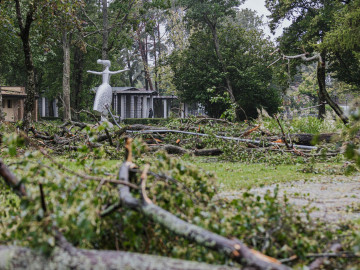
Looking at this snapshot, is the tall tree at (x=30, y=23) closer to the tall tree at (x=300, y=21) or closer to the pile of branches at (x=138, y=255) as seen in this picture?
the pile of branches at (x=138, y=255)

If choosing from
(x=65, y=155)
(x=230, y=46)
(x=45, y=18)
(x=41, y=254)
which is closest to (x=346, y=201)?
(x=41, y=254)

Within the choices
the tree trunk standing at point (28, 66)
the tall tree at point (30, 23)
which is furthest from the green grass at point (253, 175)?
the tall tree at point (30, 23)

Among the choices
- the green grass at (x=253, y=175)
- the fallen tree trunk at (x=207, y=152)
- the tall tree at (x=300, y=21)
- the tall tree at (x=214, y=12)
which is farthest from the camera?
the tall tree at (x=214, y=12)

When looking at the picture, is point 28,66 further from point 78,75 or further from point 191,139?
point 78,75

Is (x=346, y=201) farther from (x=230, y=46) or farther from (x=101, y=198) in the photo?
(x=230, y=46)

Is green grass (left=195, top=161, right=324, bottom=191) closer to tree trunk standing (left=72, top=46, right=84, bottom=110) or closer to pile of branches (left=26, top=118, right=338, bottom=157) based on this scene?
pile of branches (left=26, top=118, right=338, bottom=157)

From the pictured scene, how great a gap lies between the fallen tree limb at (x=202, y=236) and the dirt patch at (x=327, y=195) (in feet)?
4.34

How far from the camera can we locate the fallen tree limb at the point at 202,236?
186 cm

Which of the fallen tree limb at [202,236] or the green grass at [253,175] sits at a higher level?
the fallen tree limb at [202,236]

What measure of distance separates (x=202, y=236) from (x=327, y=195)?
338 cm

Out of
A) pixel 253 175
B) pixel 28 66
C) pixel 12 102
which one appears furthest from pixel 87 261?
pixel 12 102

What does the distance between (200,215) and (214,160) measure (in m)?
6.89

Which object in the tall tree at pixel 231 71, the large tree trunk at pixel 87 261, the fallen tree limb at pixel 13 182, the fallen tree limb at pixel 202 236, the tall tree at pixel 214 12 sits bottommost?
the large tree trunk at pixel 87 261

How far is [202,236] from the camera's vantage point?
2055 mm
